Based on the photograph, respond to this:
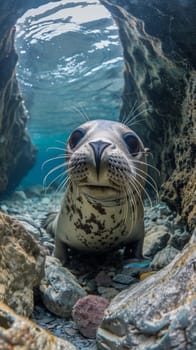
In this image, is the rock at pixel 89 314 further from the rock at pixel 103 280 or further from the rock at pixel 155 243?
the rock at pixel 155 243

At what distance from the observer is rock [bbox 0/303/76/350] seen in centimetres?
141

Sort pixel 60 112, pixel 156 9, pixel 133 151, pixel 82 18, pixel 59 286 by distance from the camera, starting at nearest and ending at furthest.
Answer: pixel 59 286 → pixel 133 151 → pixel 156 9 → pixel 82 18 → pixel 60 112

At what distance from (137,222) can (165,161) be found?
8.65 ft

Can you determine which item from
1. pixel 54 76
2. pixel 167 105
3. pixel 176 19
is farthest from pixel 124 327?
pixel 54 76

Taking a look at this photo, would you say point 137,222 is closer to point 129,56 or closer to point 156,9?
point 156,9

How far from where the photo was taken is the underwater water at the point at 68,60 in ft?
35.3

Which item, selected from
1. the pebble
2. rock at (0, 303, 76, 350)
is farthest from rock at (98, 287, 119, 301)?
rock at (0, 303, 76, 350)

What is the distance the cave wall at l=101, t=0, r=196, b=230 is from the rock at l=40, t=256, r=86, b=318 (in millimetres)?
1609

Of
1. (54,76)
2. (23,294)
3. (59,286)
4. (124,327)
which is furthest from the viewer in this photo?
(54,76)

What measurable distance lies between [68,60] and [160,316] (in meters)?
14.2

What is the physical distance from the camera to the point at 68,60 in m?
14.7

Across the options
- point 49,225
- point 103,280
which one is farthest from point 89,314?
point 49,225

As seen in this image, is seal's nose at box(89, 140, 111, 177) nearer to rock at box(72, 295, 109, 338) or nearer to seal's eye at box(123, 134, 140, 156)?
seal's eye at box(123, 134, 140, 156)

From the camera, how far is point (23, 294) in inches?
101
